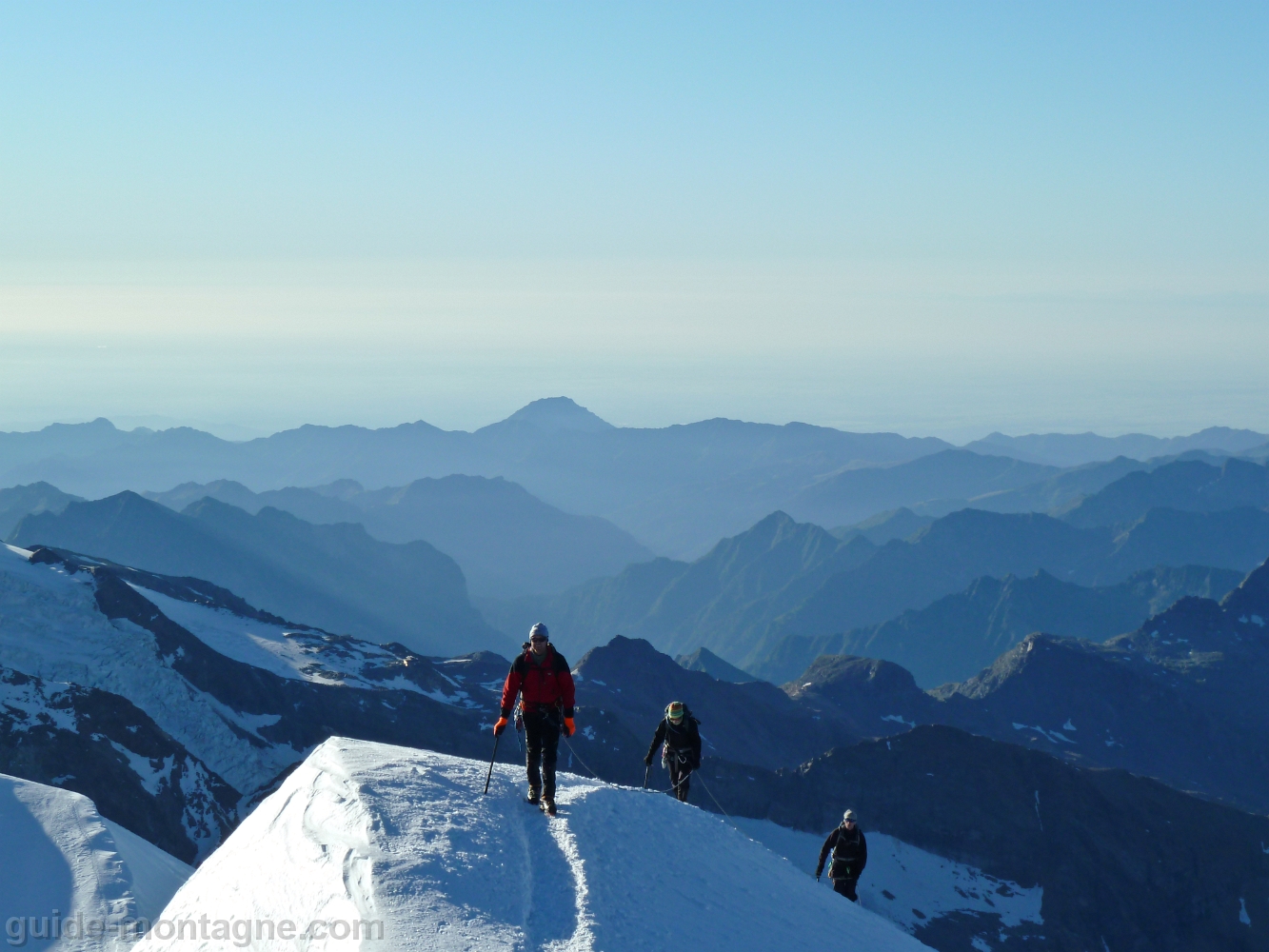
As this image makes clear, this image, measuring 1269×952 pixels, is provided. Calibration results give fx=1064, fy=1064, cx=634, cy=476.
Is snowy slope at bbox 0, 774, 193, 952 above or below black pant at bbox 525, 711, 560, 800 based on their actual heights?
below

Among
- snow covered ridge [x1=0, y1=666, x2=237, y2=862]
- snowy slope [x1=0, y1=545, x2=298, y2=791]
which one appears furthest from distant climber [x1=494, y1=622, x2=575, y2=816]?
snowy slope [x1=0, y1=545, x2=298, y2=791]

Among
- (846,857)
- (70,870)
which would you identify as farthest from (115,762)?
(846,857)

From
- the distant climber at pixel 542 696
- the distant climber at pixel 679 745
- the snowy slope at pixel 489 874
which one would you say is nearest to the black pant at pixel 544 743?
the distant climber at pixel 542 696

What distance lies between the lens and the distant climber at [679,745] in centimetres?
2758

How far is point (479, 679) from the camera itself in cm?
19275

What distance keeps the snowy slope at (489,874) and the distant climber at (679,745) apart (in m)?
3.32

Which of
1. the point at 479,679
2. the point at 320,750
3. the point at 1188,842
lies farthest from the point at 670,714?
the point at 479,679

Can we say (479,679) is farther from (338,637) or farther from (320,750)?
(320,750)

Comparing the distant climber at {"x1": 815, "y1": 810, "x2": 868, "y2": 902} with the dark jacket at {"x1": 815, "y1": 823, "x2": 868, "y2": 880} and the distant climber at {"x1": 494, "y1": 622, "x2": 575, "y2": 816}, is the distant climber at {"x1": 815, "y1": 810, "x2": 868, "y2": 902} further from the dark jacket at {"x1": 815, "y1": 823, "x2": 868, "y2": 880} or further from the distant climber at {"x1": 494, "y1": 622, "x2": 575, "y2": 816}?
the distant climber at {"x1": 494, "y1": 622, "x2": 575, "y2": 816}

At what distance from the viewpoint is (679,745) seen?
90.6ft

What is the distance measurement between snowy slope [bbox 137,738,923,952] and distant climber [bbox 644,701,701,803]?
3.32 meters

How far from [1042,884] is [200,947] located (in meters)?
137

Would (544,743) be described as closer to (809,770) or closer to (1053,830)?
(809,770)

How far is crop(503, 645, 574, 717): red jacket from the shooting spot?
2033 cm
